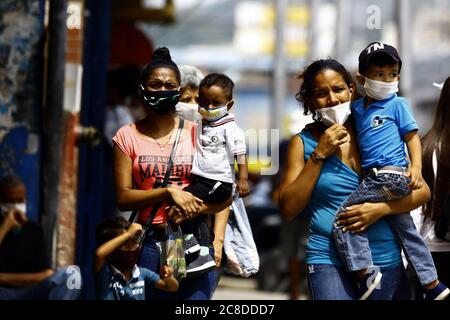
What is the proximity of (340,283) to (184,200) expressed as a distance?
85 centimetres

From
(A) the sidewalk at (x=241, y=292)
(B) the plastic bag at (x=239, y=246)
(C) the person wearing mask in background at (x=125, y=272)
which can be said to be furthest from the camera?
(A) the sidewalk at (x=241, y=292)

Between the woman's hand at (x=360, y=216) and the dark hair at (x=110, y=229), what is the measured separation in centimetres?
111

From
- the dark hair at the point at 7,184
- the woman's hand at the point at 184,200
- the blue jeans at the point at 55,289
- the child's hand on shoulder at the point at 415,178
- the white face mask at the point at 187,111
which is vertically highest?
the white face mask at the point at 187,111

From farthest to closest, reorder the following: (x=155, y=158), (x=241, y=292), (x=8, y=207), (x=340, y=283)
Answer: (x=241, y=292) < (x=8, y=207) < (x=155, y=158) < (x=340, y=283)

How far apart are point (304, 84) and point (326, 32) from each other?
115 ft

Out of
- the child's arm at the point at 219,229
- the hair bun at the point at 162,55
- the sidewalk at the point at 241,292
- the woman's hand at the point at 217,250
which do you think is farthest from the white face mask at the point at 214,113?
the sidewalk at the point at 241,292

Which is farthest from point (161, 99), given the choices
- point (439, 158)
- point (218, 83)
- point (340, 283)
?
point (439, 158)

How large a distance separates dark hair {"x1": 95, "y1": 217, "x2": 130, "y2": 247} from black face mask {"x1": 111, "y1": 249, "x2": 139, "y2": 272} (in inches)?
4.7

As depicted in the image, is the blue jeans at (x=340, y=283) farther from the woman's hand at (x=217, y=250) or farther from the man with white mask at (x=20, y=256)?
the man with white mask at (x=20, y=256)

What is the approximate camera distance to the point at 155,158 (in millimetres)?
5922

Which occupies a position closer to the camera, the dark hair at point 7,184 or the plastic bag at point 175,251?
the plastic bag at point 175,251

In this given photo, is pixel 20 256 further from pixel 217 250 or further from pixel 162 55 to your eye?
pixel 162 55

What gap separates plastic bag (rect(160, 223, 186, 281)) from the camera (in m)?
5.89

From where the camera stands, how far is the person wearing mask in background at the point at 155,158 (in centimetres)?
589
